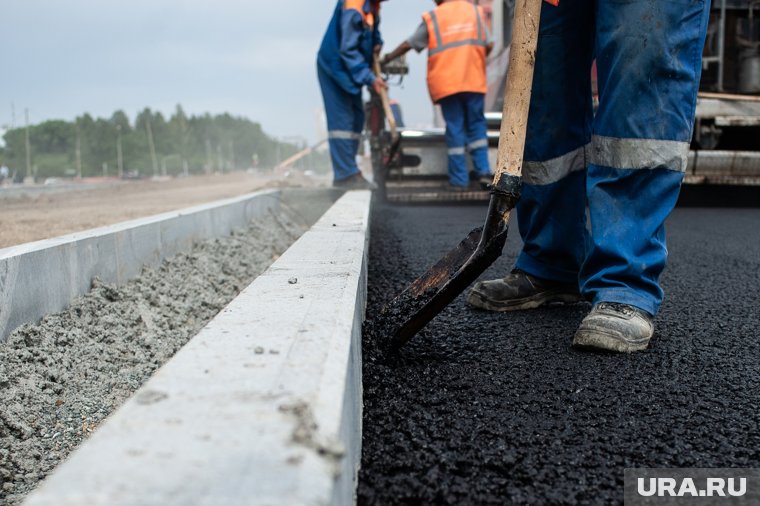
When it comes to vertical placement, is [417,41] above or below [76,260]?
above

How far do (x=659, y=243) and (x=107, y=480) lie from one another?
1.55 meters

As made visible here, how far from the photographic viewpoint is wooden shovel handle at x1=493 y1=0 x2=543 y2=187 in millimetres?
1719

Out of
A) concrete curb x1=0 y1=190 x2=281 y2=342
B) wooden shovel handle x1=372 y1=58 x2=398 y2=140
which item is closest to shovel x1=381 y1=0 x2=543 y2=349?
concrete curb x1=0 y1=190 x2=281 y2=342

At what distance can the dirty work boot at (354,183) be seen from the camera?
20.6 feet

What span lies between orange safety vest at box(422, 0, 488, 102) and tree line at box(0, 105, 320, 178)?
192ft

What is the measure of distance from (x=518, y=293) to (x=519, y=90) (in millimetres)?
708

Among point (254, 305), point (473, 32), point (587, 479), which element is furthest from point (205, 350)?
point (473, 32)

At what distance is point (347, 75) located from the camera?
606cm

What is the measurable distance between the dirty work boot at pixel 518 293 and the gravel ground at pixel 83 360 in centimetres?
108

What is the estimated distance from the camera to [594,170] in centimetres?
184

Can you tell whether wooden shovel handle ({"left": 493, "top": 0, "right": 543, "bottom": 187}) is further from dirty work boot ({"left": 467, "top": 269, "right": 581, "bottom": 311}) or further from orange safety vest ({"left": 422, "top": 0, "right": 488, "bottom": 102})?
orange safety vest ({"left": 422, "top": 0, "right": 488, "bottom": 102})

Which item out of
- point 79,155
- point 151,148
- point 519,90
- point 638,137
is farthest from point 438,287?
point 151,148

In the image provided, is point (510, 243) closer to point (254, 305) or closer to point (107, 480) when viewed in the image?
point (254, 305)

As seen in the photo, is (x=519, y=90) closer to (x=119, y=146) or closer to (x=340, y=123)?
(x=340, y=123)
